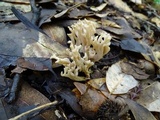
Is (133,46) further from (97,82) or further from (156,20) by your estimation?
(156,20)

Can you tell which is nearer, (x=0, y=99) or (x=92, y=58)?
(x=0, y=99)

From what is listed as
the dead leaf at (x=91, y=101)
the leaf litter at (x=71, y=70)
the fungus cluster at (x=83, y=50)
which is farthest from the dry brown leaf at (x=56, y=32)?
the dead leaf at (x=91, y=101)

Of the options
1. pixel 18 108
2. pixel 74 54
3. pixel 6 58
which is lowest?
pixel 18 108

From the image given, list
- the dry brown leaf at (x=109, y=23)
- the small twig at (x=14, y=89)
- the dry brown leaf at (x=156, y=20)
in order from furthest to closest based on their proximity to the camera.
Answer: the dry brown leaf at (x=156, y=20) < the dry brown leaf at (x=109, y=23) < the small twig at (x=14, y=89)

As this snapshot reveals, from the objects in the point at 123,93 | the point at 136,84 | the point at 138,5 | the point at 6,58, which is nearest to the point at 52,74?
the point at 6,58

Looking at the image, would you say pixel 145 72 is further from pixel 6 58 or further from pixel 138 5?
pixel 138 5

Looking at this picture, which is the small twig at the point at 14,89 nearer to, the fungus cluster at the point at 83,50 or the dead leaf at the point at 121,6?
the fungus cluster at the point at 83,50

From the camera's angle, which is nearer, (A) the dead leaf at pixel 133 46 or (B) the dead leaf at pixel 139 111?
(B) the dead leaf at pixel 139 111

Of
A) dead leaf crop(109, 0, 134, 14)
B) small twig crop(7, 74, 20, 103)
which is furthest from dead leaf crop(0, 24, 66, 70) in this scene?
dead leaf crop(109, 0, 134, 14)

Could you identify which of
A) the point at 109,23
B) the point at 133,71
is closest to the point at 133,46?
the point at 133,71
